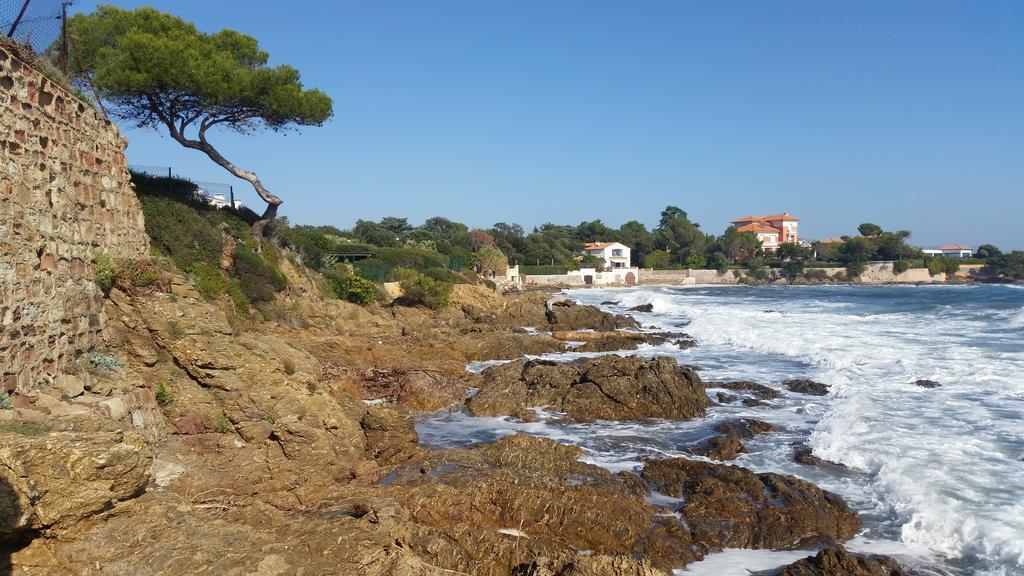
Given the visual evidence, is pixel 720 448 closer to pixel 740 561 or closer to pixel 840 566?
pixel 740 561

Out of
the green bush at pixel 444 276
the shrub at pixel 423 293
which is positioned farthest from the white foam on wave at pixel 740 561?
the green bush at pixel 444 276

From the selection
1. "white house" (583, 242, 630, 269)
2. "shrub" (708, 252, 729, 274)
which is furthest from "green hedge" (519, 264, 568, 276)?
"shrub" (708, 252, 729, 274)

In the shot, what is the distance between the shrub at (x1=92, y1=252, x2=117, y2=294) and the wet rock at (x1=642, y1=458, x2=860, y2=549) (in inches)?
331

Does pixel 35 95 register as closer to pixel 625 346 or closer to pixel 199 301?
pixel 199 301

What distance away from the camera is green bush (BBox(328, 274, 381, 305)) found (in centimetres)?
2561

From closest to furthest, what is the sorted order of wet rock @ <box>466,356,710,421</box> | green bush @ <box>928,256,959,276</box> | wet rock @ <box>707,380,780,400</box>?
wet rock @ <box>466,356,710,421</box>
wet rock @ <box>707,380,780,400</box>
green bush @ <box>928,256,959,276</box>

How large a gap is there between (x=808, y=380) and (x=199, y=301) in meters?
15.9

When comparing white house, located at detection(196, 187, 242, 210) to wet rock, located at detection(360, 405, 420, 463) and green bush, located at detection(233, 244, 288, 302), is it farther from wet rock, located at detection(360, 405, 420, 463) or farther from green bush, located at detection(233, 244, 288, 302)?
wet rock, located at detection(360, 405, 420, 463)

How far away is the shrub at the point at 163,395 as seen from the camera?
28.5ft

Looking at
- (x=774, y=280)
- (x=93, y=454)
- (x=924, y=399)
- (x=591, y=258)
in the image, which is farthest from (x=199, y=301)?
(x=774, y=280)

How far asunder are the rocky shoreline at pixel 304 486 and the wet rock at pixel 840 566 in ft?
0.08

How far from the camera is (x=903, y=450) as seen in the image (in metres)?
11.9

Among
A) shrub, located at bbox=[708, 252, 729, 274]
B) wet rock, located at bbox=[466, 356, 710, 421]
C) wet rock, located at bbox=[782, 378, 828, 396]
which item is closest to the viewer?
wet rock, located at bbox=[466, 356, 710, 421]

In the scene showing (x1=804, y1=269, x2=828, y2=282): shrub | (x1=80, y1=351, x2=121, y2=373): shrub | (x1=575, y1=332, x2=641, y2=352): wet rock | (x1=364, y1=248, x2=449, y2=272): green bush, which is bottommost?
(x1=575, y1=332, x2=641, y2=352): wet rock
